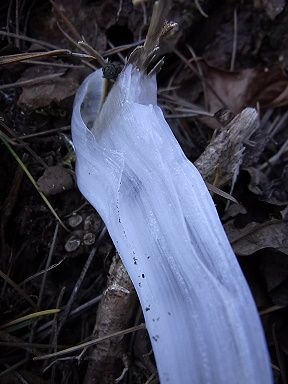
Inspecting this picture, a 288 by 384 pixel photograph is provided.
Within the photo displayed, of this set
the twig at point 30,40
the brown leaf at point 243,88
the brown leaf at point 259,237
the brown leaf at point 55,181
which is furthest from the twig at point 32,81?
the brown leaf at point 259,237

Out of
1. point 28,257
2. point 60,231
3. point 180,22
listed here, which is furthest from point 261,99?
point 28,257

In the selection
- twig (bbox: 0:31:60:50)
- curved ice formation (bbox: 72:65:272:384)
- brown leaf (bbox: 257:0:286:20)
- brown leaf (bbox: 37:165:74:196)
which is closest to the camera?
curved ice formation (bbox: 72:65:272:384)

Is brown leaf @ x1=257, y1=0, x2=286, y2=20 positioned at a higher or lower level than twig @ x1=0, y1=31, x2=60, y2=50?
lower

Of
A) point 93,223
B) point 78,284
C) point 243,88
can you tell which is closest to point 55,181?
point 93,223

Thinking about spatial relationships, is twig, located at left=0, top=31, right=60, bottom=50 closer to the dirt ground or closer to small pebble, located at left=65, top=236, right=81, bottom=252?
the dirt ground

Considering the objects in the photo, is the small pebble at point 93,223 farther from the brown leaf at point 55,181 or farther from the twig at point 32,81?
the twig at point 32,81

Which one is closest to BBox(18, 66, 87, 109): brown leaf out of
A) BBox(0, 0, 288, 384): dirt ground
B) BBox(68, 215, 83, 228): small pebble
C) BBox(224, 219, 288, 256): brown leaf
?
BBox(0, 0, 288, 384): dirt ground

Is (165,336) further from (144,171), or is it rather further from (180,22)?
(180,22)
